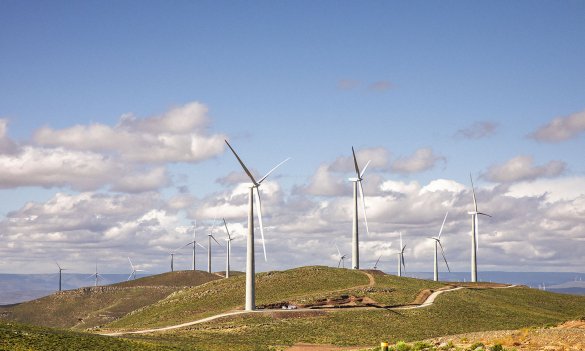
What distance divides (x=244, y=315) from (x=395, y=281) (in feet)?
181

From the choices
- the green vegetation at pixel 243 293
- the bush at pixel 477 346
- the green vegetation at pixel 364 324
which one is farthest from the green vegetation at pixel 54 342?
the green vegetation at pixel 243 293

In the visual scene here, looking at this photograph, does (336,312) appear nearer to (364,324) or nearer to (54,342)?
(364,324)

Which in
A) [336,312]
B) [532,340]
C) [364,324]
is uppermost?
[532,340]

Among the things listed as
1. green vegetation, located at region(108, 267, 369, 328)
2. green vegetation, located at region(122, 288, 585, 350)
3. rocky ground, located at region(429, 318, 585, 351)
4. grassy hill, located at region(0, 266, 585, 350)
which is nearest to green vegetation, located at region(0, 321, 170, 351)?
grassy hill, located at region(0, 266, 585, 350)

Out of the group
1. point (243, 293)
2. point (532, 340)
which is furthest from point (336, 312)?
point (532, 340)

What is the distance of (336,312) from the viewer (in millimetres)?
123625

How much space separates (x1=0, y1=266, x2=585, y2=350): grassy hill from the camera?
4011 inches

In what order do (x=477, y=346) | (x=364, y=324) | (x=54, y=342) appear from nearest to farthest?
(x=477, y=346) → (x=54, y=342) → (x=364, y=324)

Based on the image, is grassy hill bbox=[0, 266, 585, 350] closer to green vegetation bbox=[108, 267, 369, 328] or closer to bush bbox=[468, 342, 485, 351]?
green vegetation bbox=[108, 267, 369, 328]

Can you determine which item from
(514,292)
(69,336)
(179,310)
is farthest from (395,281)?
(69,336)

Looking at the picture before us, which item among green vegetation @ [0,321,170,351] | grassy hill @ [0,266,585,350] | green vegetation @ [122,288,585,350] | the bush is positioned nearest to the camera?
the bush

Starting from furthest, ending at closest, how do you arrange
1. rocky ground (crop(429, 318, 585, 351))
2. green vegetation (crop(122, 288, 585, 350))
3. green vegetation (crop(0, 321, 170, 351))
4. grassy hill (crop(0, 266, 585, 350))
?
grassy hill (crop(0, 266, 585, 350)), green vegetation (crop(122, 288, 585, 350)), green vegetation (crop(0, 321, 170, 351)), rocky ground (crop(429, 318, 585, 351))

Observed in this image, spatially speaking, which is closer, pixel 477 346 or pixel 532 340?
pixel 477 346

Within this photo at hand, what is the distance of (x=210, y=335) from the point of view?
10188cm
